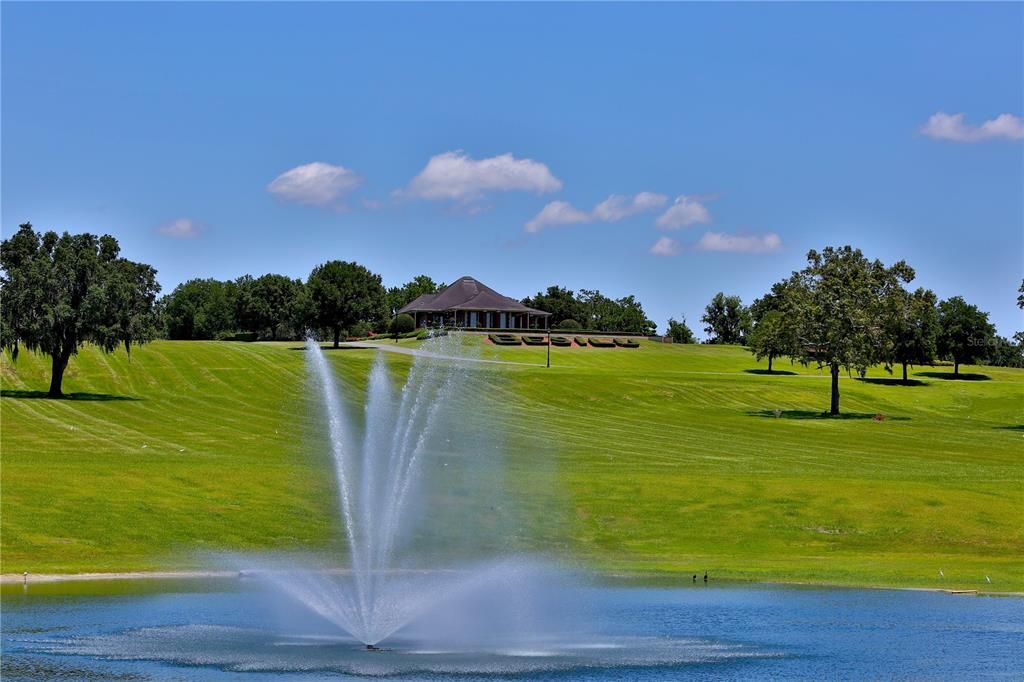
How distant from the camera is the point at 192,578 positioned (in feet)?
150

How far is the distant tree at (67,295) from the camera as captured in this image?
95938 millimetres

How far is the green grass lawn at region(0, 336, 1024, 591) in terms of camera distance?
51094 mm

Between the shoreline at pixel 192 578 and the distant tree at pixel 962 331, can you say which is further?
the distant tree at pixel 962 331

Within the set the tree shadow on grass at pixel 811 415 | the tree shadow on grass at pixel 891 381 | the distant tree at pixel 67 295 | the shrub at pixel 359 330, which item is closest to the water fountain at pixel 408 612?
the distant tree at pixel 67 295

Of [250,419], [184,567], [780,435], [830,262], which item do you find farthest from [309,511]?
[830,262]

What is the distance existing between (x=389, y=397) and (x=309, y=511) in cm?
3919

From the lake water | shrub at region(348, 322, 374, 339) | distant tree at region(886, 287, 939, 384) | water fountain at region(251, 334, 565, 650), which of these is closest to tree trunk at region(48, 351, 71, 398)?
water fountain at region(251, 334, 565, 650)

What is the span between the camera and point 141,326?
333ft

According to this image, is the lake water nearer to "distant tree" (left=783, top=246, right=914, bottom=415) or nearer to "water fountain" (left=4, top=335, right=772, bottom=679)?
"water fountain" (left=4, top=335, right=772, bottom=679)

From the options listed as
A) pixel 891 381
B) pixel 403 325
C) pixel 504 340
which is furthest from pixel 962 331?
pixel 403 325

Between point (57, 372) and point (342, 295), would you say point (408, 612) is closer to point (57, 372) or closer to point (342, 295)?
point (57, 372)

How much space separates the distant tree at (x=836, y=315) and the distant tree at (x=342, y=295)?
2519 inches

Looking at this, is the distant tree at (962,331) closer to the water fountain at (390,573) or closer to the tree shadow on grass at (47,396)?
the tree shadow on grass at (47,396)

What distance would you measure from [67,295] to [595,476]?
5301 centimetres
